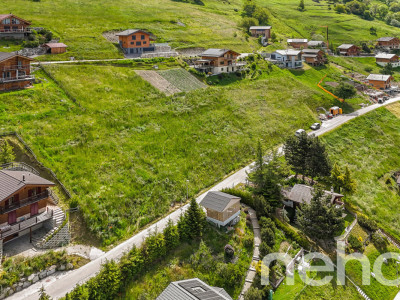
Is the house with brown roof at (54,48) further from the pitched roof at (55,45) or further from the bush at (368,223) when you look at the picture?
the bush at (368,223)

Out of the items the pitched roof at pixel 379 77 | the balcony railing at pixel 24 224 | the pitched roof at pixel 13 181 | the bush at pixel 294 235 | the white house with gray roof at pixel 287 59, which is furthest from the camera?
the pitched roof at pixel 379 77

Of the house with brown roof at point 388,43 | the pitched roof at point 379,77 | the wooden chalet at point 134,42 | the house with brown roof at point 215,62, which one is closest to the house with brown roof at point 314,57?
the pitched roof at point 379,77

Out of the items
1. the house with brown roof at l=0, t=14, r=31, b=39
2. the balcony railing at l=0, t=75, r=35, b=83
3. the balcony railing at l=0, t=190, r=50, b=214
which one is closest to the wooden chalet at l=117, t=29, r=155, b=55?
the house with brown roof at l=0, t=14, r=31, b=39

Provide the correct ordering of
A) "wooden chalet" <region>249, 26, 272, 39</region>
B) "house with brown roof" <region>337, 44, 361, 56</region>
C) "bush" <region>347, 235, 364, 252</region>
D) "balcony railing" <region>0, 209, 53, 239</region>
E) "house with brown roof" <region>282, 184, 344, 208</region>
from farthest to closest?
"house with brown roof" <region>337, 44, 361, 56</region> → "wooden chalet" <region>249, 26, 272, 39</region> → "house with brown roof" <region>282, 184, 344, 208</region> → "bush" <region>347, 235, 364, 252</region> → "balcony railing" <region>0, 209, 53, 239</region>

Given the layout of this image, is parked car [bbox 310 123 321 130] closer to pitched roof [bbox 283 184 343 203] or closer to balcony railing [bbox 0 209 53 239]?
pitched roof [bbox 283 184 343 203]

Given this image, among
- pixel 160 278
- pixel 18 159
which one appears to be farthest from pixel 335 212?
pixel 18 159

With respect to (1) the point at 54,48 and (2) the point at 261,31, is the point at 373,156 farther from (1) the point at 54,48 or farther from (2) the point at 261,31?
(2) the point at 261,31
